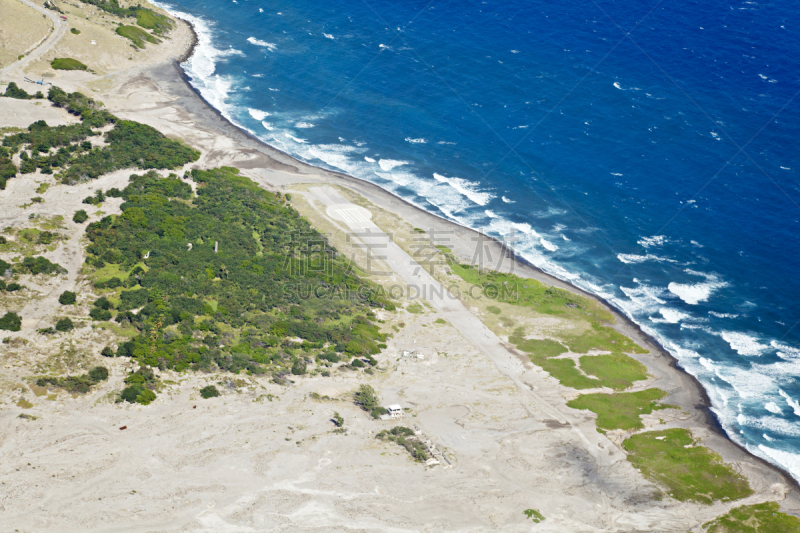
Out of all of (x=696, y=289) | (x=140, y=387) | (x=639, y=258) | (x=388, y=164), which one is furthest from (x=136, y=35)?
(x=696, y=289)

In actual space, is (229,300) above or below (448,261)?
below

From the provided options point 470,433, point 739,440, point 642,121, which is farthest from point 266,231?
point 642,121

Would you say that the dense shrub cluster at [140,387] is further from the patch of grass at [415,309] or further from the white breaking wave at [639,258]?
the white breaking wave at [639,258]

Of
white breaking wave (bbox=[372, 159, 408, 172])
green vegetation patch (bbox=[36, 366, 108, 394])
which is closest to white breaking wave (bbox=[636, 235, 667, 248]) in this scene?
white breaking wave (bbox=[372, 159, 408, 172])

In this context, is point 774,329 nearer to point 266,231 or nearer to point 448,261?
point 448,261

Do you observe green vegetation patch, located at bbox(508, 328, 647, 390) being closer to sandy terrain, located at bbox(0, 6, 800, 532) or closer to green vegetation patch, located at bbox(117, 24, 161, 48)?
sandy terrain, located at bbox(0, 6, 800, 532)

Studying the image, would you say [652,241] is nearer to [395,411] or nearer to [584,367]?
[584,367]

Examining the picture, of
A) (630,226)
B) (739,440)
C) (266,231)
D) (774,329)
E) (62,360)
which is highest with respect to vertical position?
(630,226)
